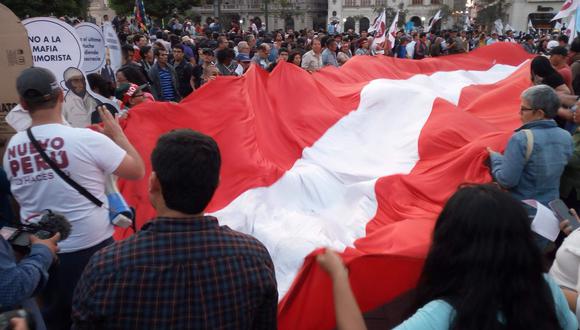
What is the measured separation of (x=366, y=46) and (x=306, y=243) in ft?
32.3

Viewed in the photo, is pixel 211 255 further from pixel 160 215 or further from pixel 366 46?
pixel 366 46

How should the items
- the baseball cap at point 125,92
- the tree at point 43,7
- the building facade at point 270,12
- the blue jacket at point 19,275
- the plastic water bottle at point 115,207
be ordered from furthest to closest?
1. the building facade at point 270,12
2. the tree at point 43,7
3. the baseball cap at point 125,92
4. the plastic water bottle at point 115,207
5. the blue jacket at point 19,275

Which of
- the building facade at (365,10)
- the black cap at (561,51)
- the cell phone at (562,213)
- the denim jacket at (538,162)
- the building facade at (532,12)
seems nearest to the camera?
the cell phone at (562,213)

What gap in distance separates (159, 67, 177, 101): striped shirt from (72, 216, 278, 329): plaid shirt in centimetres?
540

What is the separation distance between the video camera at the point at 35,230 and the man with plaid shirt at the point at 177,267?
0.58 meters

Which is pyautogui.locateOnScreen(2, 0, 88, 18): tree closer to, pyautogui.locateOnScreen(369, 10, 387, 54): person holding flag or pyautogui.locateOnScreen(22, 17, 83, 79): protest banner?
pyautogui.locateOnScreen(369, 10, 387, 54): person holding flag

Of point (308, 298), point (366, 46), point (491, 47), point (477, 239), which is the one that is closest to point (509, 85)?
point (491, 47)

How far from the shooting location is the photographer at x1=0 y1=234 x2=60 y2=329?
5.14 ft

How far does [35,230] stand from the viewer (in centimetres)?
184

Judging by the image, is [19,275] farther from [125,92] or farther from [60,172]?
[125,92]

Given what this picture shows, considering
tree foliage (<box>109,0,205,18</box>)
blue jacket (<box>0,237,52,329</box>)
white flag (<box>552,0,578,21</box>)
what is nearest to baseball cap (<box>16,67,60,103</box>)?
blue jacket (<box>0,237,52,329</box>)

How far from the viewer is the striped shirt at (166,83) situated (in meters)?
6.44

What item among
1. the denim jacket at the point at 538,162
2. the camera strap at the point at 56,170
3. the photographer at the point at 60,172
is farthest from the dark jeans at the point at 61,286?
the denim jacket at the point at 538,162

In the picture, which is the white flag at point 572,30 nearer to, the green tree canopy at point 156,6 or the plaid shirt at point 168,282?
the plaid shirt at point 168,282
